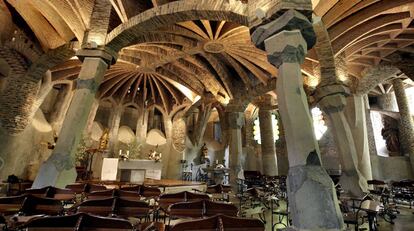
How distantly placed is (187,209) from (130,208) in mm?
715

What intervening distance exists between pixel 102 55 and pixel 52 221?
526cm

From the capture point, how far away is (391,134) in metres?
15.6

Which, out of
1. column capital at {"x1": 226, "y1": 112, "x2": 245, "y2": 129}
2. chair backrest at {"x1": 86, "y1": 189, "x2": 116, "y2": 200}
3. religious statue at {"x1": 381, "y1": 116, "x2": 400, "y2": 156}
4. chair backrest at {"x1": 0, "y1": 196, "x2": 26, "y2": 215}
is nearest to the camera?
chair backrest at {"x1": 0, "y1": 196, "x2": 26, "y2": 215}

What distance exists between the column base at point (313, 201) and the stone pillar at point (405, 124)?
16445mm

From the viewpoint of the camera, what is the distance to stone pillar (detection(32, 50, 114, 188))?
A: 15.2ft

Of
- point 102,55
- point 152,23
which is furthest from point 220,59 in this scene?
point 102,55

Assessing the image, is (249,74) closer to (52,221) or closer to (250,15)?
(250,15)

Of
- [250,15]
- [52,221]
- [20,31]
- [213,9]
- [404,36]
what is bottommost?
[52,221]

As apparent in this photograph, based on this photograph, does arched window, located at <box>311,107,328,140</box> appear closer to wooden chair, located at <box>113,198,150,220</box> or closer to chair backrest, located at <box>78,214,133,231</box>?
wooden chair, located at <box>113,198,150,220</box>

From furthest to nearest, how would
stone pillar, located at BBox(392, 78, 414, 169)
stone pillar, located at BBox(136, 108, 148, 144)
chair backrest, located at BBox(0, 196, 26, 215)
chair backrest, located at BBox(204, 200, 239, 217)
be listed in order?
stone pillar, located at BBox(136, 108, 148, 144), stone pillar, located at BBox(392, 78, 414, 169), chair backrest, located at BBox(204, 200, 239, 217), chair backrest, located at BBox(0, 196, 26, 215)

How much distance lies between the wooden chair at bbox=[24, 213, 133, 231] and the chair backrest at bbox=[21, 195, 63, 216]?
48.6 inches

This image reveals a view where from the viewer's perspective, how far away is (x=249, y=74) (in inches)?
460

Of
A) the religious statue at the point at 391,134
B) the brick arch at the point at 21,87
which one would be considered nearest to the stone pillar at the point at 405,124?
the religious statue at the point at 391,134

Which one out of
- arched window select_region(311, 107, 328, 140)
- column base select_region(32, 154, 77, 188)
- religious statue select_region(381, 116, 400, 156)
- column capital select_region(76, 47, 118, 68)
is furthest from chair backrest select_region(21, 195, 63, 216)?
religious statue select_region(381, 116, 400, 156)
